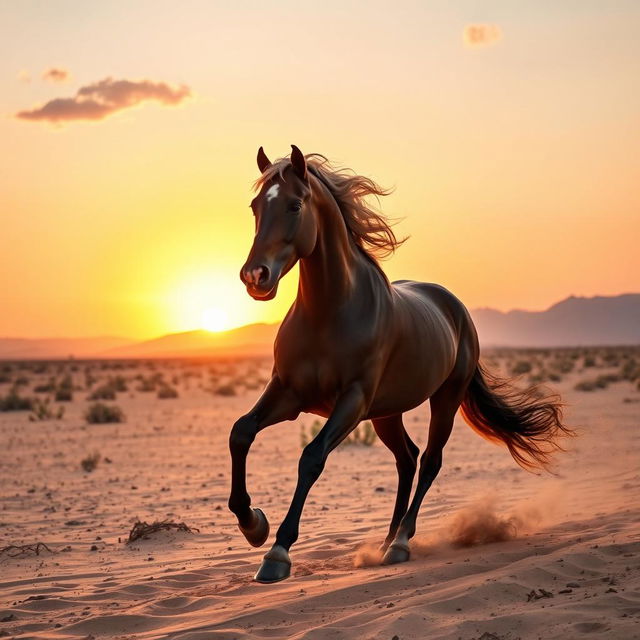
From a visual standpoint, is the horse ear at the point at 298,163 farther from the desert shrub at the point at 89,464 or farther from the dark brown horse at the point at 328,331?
the desert shrub at the point at 89,464

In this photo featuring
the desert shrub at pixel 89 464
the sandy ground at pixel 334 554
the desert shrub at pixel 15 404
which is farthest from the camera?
the desert shrub at pixel 15 404

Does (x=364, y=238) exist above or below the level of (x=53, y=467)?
above

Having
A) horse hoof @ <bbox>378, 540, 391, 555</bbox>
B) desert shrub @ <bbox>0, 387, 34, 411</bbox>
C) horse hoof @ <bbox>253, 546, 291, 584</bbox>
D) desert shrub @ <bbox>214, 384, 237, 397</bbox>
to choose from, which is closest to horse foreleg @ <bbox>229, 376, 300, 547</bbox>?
horse hoof @ <bbox>253, 546, 291, 584</bbox>

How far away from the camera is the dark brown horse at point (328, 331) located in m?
5.79

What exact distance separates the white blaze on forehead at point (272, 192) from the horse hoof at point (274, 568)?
6.92ft

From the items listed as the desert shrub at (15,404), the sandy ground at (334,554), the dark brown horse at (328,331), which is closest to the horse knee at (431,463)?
the dark brown horse at (328,331)

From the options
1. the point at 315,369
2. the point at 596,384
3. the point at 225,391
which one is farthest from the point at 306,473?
the point at 225,391

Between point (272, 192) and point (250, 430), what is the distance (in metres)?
1.53

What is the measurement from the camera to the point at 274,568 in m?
5.73

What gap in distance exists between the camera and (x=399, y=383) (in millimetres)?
6863

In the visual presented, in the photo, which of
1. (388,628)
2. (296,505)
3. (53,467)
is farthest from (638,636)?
(53,467)

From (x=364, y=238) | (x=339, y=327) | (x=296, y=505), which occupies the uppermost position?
(x=364, y=238)

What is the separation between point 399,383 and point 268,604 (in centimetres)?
187

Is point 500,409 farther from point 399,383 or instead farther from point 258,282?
point 258,282
